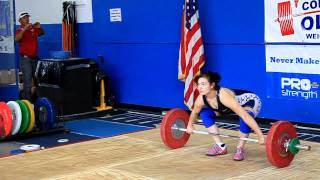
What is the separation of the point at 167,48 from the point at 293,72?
1935mm

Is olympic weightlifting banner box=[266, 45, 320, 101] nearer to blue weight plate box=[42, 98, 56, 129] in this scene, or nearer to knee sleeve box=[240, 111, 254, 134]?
knee sleeve box=[240, 111, 254, 134]

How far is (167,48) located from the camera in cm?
722

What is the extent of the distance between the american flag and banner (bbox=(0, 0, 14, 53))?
2.19 meters

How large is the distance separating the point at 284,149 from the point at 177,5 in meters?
3.55

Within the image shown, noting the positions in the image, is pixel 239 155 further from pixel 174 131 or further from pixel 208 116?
pixel 174 131

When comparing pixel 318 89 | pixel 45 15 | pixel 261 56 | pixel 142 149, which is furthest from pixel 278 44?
pixel 45 15

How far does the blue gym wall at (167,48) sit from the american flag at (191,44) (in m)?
0.15

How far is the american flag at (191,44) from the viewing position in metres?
6.62

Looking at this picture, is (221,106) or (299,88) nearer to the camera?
(221,106)

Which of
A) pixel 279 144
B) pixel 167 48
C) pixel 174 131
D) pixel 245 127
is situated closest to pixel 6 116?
pixel 174 131

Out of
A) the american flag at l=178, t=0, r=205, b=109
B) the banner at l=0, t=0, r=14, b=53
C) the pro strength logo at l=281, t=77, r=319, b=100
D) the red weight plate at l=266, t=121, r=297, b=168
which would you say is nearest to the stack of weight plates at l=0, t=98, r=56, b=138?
the banner at l=0, t=0, r=14, b=53

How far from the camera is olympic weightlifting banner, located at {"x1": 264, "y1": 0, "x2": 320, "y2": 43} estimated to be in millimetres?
5668

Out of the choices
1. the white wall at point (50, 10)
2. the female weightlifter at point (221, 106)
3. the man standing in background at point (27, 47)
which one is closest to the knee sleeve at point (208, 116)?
the female weightlifter at point (221, 106)

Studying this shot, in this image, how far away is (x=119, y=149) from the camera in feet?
15.2
